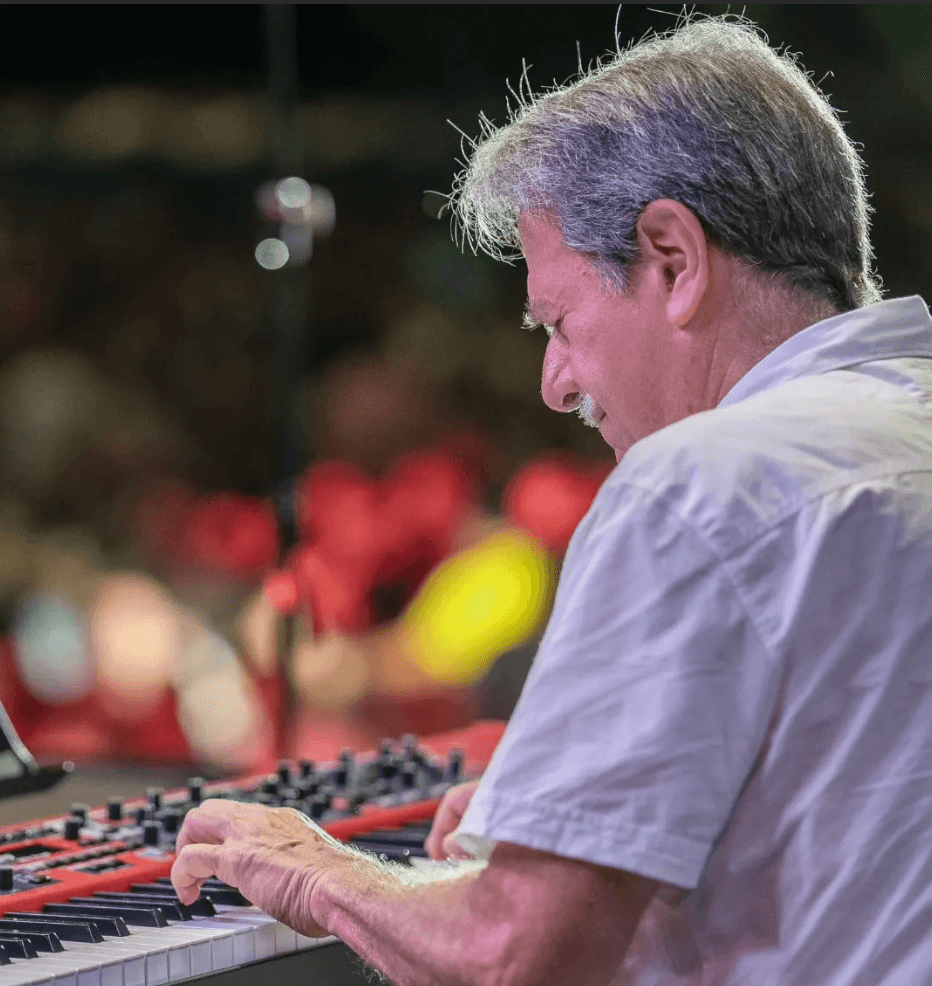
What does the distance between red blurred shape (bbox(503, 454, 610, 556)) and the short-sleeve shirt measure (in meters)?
2.24

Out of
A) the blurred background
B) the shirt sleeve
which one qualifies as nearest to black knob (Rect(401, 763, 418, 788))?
the shirt sleeve

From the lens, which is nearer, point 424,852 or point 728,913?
point 728,913

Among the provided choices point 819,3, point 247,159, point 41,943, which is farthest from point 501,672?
point 41,943

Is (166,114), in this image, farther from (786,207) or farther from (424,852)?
(786,207)

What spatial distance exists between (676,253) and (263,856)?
1.94 feet

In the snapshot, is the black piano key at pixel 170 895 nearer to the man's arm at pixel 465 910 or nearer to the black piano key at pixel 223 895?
the black piano key at pixel 223 895

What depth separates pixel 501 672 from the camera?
329 centimetres

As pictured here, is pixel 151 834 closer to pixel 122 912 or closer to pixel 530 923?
pixel 122 912

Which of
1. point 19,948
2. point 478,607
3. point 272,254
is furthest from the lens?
point 478,607

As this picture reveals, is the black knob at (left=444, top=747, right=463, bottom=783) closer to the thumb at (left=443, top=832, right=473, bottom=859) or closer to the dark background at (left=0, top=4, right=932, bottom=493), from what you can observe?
the thumb at (left=443, top=832, right=473, bottom=859)

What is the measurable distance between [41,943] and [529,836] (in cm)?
62

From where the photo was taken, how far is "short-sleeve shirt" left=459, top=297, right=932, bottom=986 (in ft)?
2.86

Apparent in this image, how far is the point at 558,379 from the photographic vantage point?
1306 millimetres

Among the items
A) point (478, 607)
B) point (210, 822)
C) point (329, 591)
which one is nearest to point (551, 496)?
point (478, 607)
